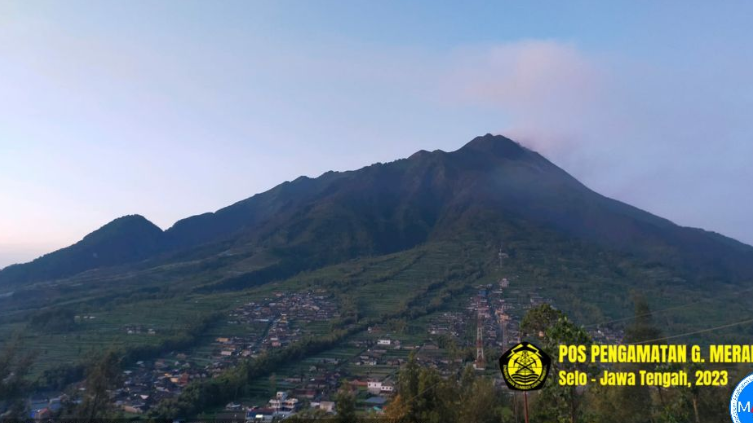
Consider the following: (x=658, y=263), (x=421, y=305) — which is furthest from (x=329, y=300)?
(x=658, y=263)

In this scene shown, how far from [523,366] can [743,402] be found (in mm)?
3415

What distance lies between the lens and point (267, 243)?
84.4 meters

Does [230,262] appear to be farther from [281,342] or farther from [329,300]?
[281,342]

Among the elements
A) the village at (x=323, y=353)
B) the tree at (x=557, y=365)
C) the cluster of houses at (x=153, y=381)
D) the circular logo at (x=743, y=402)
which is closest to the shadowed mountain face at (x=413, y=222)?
the village at (x=323, y=353)

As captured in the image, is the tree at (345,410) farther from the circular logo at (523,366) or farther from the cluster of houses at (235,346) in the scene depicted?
the cluster of houses at (235,346)

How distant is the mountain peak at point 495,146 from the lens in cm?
13062

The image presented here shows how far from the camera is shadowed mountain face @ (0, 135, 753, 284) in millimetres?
78438

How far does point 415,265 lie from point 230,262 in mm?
27990

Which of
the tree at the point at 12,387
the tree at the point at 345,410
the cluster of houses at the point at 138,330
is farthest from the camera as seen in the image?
the cluster of houses at the point at 138,330

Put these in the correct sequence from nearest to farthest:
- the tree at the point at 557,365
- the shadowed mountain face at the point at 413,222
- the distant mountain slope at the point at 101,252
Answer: the tree at the point at 557,365 → the shadowed mountain face at the point at 413,222 → the distant mountain slope at the point at 101,252

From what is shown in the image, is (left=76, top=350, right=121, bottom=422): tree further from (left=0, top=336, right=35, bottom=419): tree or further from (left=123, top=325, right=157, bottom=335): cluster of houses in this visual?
(left=123, top=325, right=157, bottom=335): cluster of houses

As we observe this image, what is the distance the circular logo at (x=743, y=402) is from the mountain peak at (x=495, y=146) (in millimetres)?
124488

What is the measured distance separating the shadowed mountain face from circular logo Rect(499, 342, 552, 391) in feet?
207

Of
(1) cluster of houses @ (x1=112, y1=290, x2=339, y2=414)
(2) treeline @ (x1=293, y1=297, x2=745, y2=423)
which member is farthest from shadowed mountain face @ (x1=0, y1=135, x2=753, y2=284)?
(2) treeline @ (x1=293, y1=297, x2=745, y2=423)
